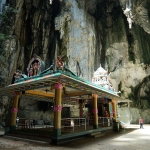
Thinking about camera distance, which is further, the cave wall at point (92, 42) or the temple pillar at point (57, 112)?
the cave wall at point (92, 42)

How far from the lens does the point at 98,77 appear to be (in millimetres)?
15828

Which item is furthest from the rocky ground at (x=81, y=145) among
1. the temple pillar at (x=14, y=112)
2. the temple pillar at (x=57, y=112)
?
the temple pillar at (x=14, y=112)

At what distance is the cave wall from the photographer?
66.4ft

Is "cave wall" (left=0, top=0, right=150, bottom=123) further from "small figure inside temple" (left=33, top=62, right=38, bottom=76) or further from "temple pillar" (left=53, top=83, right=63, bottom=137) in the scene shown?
"temple pillar" (left=53, top=83, right=63, bottom=137)

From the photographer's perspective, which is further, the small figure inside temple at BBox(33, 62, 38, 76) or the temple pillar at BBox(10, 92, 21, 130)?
the temple pillar at BBox(10, 92, 21, 130)

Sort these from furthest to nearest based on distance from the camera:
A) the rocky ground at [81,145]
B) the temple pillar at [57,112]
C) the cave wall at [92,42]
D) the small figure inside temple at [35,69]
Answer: the cave wall at [92,42], the small figure inside temple at [35,69], the temple pillar at [57,112], the rocky ground at [81,145]

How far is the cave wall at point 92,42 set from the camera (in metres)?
20.2

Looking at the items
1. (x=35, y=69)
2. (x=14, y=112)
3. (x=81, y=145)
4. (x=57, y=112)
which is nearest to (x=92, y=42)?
(x=35, y=69)

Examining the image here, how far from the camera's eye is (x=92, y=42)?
2097cm

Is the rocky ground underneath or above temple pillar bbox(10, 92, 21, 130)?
underneath

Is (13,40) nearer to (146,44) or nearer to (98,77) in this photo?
(98,77)

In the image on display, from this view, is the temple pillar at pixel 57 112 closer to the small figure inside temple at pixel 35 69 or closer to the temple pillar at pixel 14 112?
the small figure inside temple at pixel 35 69

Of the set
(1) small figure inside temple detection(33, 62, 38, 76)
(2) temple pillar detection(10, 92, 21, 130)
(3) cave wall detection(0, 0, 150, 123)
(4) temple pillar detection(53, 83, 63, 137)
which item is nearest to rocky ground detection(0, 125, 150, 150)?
(4) temple pillar detection(53, 83, 63, 137)

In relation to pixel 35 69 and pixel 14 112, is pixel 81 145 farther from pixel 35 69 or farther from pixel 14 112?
pixel 14 112
